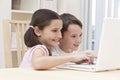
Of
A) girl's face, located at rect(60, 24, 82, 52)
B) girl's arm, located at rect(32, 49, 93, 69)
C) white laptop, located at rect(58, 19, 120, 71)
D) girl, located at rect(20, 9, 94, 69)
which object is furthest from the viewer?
girl's face, located at rect(60, 24, 82, 52)

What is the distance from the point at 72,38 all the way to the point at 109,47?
2.19 feet

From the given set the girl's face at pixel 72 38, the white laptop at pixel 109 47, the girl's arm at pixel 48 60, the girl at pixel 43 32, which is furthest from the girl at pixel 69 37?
the white laptop at pixel 109 47

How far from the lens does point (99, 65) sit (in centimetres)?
100

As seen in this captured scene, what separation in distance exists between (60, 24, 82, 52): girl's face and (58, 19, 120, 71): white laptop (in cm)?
58

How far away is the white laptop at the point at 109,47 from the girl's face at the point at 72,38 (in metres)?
0.58

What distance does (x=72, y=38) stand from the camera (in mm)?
1649

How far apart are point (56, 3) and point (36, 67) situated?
1850 millimetres

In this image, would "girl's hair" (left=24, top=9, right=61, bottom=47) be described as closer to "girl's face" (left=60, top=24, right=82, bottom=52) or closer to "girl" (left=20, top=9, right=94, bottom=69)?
"girl" (left=20, top=9, right=94, bottom=69)

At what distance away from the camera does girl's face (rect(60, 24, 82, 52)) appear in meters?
1.63

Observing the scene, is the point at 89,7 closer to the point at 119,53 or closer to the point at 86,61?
the point at 86,61

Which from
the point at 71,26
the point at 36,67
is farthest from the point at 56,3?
the point at 36,67

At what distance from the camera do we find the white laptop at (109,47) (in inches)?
37.4

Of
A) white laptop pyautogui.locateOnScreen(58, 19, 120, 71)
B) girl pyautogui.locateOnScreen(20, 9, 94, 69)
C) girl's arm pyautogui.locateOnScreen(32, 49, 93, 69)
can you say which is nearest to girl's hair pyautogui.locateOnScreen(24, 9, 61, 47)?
girl pyautogui.locateOnScreen(20, 9, 94, 69)

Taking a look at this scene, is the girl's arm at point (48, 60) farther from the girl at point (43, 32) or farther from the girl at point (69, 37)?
the girl at point (69, 37)
